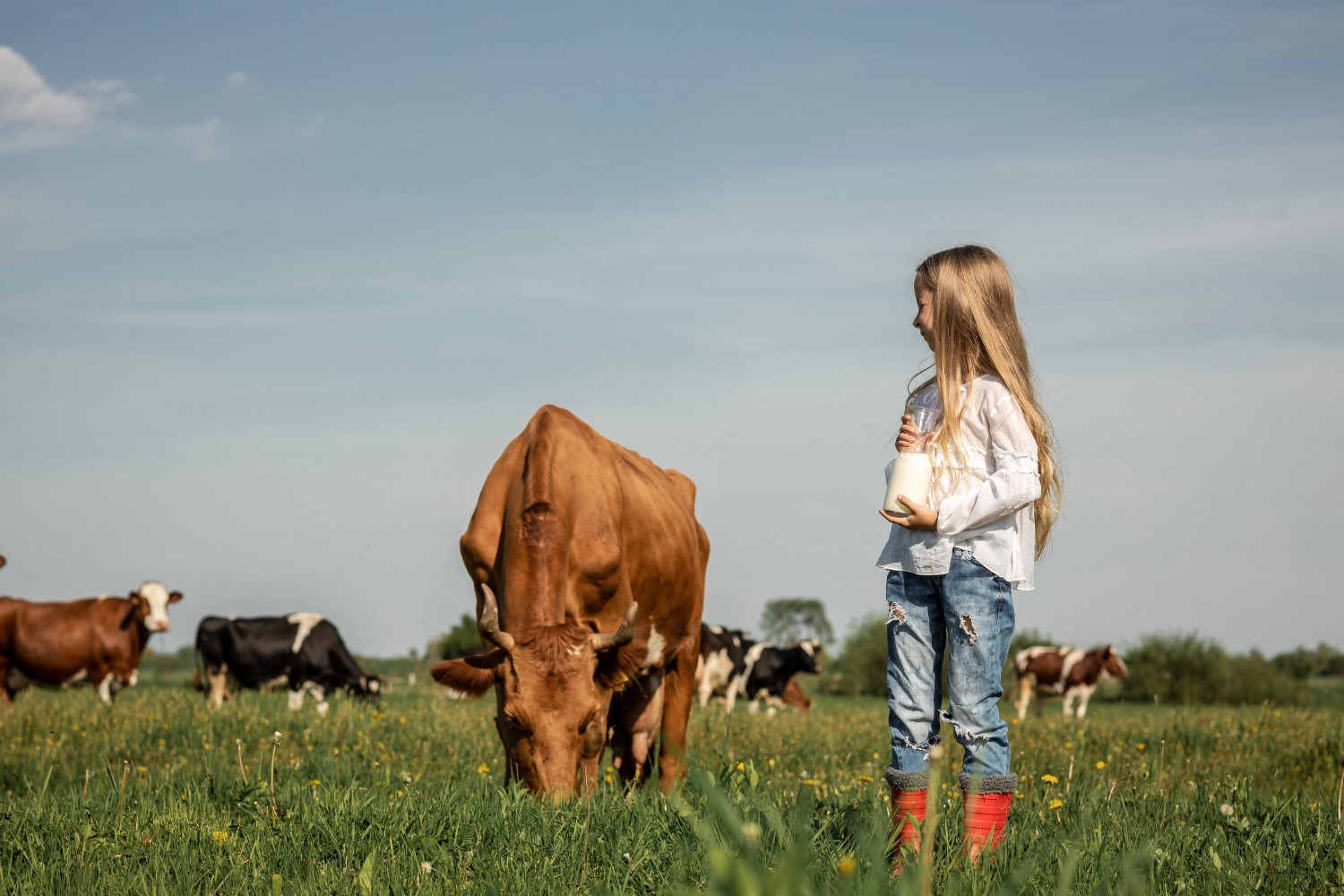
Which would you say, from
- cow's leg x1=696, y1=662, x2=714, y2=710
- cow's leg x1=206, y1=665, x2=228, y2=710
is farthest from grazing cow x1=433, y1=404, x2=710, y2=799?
cow's leg x1=696, y1=662, x2=714, y2=710

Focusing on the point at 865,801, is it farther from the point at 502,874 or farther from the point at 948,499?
the point at 502,874

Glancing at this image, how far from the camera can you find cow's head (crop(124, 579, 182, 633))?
2345 cm

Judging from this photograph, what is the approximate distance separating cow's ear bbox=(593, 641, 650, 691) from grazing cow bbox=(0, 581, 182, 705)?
63.3ft

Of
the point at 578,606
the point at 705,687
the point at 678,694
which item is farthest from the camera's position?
the point at 705,687

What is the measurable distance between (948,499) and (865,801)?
1582mm

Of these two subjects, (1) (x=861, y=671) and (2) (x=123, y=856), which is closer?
(2) (x=123, y=856)

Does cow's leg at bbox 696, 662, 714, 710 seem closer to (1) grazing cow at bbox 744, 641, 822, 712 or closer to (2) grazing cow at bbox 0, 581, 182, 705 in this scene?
(1) grazing cow at bbox 744, 641, 822, 712

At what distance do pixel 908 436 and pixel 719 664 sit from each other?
78.2 ft

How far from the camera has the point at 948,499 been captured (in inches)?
167

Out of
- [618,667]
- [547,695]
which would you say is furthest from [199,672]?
[547,695]

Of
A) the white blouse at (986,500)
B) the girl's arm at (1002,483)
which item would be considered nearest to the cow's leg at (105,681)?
the white blouse at (986,500)

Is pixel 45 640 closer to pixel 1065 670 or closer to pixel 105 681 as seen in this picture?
pixel 105 681

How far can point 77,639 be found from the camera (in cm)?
2288

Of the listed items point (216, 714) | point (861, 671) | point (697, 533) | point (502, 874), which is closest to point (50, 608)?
point (216, 714)
